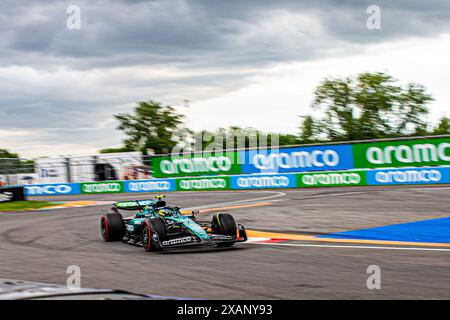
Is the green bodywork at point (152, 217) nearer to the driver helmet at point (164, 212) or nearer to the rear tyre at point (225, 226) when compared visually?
the driver helmet at point (164, 212)

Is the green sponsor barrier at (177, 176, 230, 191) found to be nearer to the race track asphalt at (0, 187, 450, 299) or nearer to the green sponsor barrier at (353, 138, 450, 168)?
the green sponsor barrier at (353, 138, 450, 168)

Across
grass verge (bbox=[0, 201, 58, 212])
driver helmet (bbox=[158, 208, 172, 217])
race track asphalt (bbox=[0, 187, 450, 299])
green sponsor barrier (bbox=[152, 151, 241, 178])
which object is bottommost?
grass verge (bbox=[0, 201, 58, 212])

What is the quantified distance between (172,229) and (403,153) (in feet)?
49.9

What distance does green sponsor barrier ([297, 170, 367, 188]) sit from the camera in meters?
25.1

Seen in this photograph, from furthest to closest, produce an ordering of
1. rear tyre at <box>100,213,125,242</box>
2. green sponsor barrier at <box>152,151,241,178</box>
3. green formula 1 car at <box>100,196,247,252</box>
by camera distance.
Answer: green sponsor barrier at <box>152,151,241,178</box> → rear tyre at <box>100,213,125,242</box> → green formula 1 car at <box>100,196,247,252</box>

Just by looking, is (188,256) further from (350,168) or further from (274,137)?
(274,137)

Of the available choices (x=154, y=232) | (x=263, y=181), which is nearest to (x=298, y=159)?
(x=263, y=181)

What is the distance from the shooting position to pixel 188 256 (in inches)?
396

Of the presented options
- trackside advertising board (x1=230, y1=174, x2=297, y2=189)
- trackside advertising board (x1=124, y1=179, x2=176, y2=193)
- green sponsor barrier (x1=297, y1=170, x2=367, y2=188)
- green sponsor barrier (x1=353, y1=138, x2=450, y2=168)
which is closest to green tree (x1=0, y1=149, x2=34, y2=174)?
trackside advertising board (x1=124, y1=179, x2=176, y2=193)

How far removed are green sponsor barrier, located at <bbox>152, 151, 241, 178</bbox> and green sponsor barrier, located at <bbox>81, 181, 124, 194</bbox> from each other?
2459mm

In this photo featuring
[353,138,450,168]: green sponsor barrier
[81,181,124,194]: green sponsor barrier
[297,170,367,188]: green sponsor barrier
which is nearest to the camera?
[353,138,450,168]: green sponsor barrier

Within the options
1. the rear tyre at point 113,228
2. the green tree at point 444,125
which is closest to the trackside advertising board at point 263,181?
the rear tyre at point 113,228

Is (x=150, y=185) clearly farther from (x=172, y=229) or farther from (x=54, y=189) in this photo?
(x=172, y=229)
